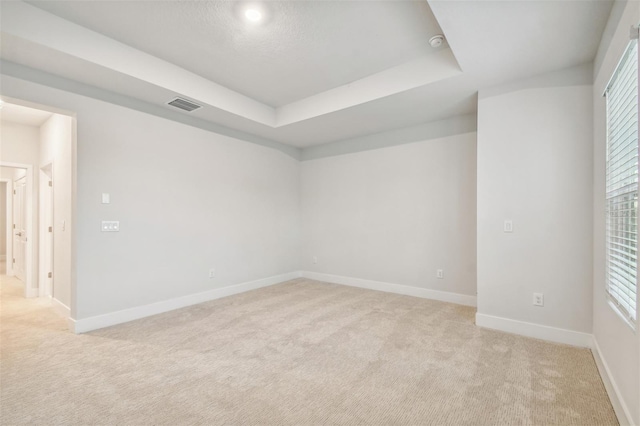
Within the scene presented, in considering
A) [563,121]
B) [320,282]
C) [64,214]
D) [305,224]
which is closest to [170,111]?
[64,214]

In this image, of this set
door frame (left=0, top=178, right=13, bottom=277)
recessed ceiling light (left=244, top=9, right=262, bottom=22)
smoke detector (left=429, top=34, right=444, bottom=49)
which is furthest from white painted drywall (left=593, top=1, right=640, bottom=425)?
door frame (left=0, top=178, right=13, bottom=277)

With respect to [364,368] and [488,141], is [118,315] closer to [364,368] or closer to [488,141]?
[364,368]

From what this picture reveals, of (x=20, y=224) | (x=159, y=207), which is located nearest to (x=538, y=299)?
(x=159, y=207)

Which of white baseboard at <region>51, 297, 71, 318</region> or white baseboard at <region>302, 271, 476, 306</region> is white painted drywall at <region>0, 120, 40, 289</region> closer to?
white baseboard at <region>51, 297, 71, 318</region>

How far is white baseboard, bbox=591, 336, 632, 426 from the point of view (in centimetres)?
171

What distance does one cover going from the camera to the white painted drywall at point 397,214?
4199 millimetres

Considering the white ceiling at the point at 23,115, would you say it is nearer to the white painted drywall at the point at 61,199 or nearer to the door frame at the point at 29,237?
the white painted drywall at the point at 61,199

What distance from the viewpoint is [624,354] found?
5.84ft

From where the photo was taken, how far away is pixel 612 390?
196 centimetres

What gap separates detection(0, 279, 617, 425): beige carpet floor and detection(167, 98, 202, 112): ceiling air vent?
2663mm

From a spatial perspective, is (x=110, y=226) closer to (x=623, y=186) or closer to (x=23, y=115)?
(x=23, y=115)

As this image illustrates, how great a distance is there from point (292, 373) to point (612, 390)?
86.5 inches

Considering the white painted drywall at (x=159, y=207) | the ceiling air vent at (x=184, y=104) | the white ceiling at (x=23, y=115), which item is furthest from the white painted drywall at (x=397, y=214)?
the white ceiling at (x=23, y=115)

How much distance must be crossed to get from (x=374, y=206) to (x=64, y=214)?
14.3ft
